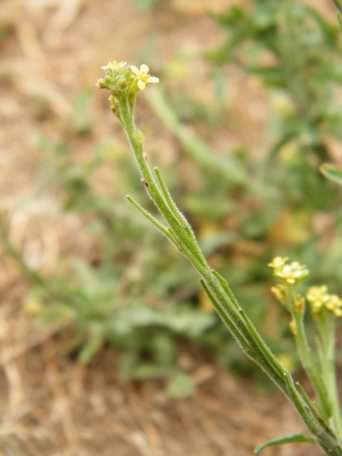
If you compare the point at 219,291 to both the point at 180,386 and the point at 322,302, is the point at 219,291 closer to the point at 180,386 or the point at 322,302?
the point at 322,302

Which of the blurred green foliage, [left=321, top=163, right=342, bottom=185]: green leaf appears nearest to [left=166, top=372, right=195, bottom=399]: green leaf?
the blurred green foliage

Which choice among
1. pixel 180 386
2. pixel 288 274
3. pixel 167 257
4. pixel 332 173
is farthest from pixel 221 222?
pixel 288 274

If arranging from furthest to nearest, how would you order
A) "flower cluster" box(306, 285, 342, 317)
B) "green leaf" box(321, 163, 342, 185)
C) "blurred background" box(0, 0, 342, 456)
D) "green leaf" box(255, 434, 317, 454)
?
1. "blurred background" box(0, 0, 342, 456)
2. "green leaf" box(321, 163, 342, 185)
3. "flower cluster" box(306, 285, 342, 317)
4. "green leaf" box(255, 434, 317, 454)

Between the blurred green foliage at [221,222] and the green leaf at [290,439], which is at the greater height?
the blurred green foliage at [221,222]

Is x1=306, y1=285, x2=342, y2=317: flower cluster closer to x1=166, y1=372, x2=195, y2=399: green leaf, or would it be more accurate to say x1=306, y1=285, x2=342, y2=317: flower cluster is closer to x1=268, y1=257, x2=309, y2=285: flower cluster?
x1=268, y1=257, x2=309, y2=285: flower cluster

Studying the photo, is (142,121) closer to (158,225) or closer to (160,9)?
(160,9)

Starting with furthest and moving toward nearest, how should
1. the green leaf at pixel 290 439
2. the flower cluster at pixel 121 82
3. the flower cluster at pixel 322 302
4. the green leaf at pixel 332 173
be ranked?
the green leaf at pixel 332 173
the flower cluster at pixel 322 302
the green leaf at pixel 290 439
the flower cluster at pixel 121 82

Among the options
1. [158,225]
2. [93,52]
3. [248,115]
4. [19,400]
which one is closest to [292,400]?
[158,225]

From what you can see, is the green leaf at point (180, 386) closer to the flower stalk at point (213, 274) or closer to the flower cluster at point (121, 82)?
the flower stalk at point (213, 274)

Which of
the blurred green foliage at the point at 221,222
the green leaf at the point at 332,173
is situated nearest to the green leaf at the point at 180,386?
the blurred green foliage at the point at 221,222
